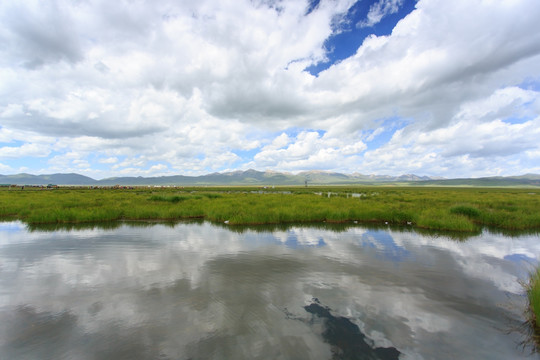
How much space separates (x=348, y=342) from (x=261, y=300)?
3075 mm

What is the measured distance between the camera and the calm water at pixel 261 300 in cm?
561

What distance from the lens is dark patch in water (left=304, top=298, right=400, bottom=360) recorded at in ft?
17.5

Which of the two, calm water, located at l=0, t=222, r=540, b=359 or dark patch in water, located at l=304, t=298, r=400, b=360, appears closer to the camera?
dark patch in water, located at l=304, t=298, r=400, b=360

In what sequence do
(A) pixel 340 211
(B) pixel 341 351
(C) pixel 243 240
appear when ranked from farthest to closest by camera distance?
(A) pixel 340 211 < (C) pixel 243 240 < (B) pixel 341 351

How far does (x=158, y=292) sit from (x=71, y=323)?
95.5 inches

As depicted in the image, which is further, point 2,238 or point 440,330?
point 2,238

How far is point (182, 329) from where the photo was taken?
6.19 m

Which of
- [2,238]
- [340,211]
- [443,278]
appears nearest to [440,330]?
[443,278]

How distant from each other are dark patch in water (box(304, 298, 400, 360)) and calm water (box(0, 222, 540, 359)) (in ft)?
0.10

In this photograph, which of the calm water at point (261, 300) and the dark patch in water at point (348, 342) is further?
the calm water at point (261, 300)

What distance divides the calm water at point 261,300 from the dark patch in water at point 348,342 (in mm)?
30

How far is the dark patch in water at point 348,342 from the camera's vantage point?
534 cm

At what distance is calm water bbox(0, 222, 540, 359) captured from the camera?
5.61m

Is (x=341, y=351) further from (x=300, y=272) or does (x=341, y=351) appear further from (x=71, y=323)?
(x=71, y=323)
